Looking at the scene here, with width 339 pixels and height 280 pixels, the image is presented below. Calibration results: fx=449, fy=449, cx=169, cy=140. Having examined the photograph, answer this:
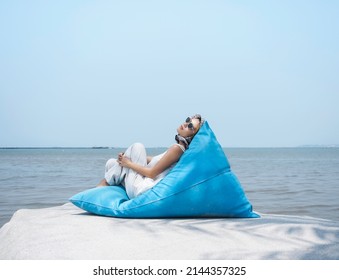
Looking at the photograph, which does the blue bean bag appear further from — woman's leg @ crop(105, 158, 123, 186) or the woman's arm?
woman's leg @ crop(105, 158, 123, 186)

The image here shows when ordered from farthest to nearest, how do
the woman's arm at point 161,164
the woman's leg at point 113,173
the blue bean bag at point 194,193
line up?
the woman's leg at point 113,173
the woman's arm at point 161,164
the blue bean bag at point 194,193

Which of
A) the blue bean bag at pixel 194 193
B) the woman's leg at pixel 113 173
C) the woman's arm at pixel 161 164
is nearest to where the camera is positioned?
the blue bean bag at pixel 194 193

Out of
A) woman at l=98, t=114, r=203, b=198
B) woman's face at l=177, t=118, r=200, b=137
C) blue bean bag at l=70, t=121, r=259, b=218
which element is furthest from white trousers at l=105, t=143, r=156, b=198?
woman's face at l=177, t=118, r=200, b=137

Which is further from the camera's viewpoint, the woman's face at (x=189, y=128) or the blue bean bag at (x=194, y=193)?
the woman's face at (x=189, y=128)

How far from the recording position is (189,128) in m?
3.50

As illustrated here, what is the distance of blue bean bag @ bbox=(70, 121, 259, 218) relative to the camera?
329 cm

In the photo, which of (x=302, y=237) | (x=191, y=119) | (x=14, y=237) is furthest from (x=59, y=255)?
(x=191, y=119)

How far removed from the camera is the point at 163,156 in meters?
3.46

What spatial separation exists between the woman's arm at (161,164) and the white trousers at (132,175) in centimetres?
6

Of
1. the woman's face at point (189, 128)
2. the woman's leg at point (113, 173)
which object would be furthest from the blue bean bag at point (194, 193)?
the woman's leg at point (113, 173)

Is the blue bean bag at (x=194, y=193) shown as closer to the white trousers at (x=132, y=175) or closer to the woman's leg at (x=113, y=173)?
the white trousers at (x=132, y=175)

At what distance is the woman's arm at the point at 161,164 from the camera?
3447 millimetres

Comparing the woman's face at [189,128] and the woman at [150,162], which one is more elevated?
the woman's face at [189,128]
